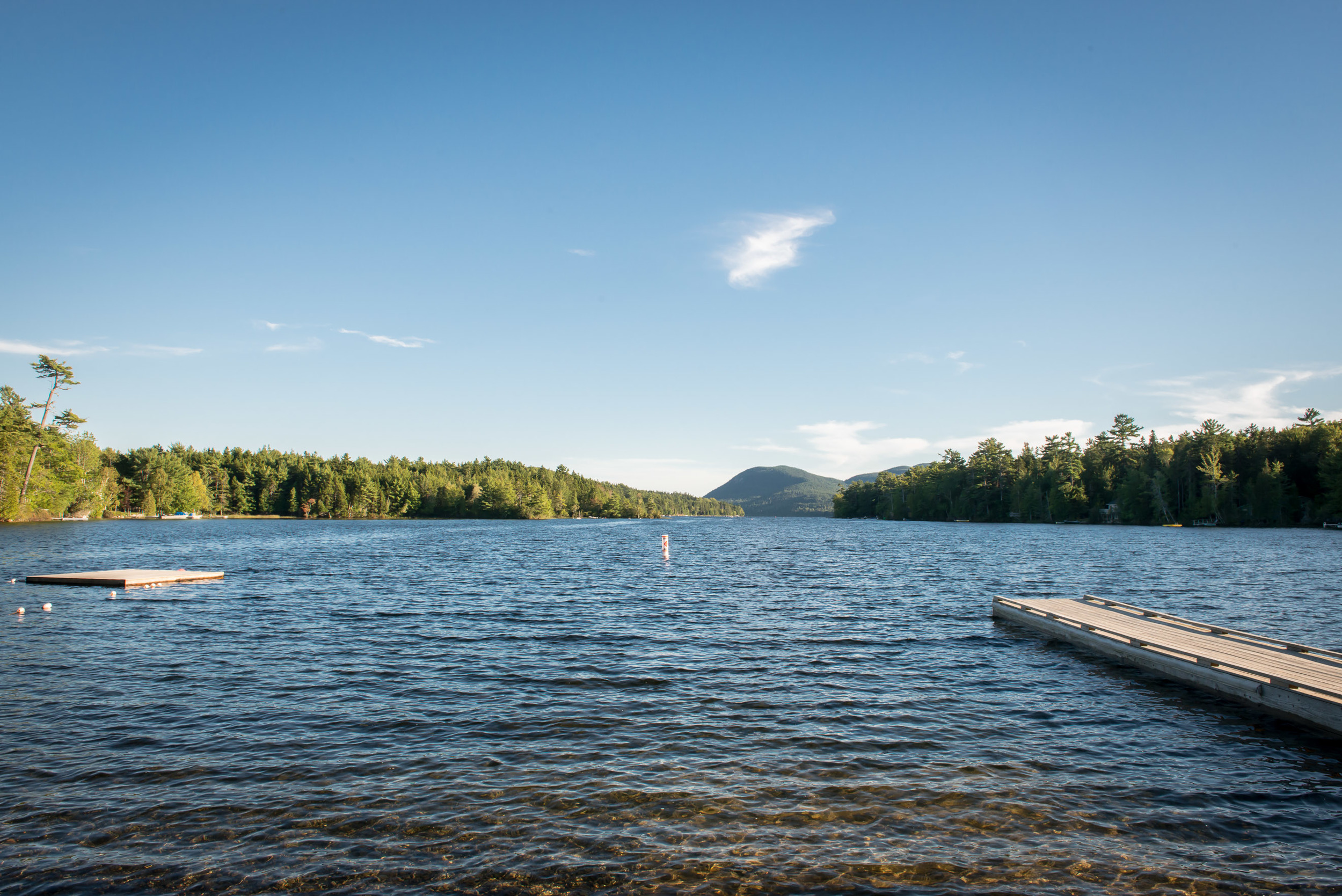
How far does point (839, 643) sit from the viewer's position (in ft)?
76.5

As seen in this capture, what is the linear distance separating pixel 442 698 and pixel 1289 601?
39379mm

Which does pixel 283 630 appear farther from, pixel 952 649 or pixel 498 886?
pixel 952 649

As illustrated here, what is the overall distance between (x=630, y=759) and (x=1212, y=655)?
17.3 meters

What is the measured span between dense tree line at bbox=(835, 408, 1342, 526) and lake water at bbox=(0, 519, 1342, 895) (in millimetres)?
115451

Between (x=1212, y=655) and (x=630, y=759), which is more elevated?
(x=1212, y=655)

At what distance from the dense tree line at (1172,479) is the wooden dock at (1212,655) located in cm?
11930

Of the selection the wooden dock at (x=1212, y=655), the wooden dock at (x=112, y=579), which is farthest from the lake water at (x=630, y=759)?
the wooden dock at (x=112, y=579)

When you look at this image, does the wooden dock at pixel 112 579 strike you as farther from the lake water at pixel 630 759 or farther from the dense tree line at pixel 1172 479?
the dense tree line at pixel 1172 479

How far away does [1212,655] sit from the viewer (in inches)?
734

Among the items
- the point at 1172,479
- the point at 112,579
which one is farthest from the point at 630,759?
the point at 1172,479

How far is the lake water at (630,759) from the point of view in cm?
888

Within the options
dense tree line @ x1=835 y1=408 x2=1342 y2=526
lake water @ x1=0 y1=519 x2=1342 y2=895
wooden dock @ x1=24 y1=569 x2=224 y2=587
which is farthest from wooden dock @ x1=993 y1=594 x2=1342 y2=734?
dense tree line @ x1=835 y1=408 x2=1342 y2=526

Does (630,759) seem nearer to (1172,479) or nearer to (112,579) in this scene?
(112,579)

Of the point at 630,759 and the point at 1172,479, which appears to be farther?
the point at 1172,479
